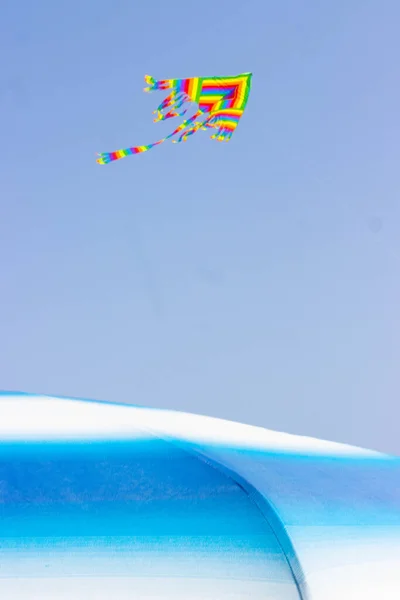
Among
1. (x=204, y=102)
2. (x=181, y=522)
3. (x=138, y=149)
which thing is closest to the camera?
(x=181, y=522)

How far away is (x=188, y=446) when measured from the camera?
86cm

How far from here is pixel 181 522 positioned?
26.9 inches

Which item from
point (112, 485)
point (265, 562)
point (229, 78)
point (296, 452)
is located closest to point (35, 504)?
point (112, 485)

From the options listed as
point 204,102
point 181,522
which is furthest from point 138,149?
point 181,522

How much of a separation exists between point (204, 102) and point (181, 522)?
2.14 metres

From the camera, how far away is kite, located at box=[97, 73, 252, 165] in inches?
109

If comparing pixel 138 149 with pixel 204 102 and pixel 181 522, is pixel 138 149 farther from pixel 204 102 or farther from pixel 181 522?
pixel 181 522

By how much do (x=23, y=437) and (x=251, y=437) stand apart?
0.30 m

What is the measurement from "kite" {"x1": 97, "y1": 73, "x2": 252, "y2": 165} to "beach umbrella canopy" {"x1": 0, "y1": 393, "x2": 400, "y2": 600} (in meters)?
1.97

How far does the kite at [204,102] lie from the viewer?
2771mm

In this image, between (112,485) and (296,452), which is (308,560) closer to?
(112,485)

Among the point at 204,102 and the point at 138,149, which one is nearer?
the point at 204,102

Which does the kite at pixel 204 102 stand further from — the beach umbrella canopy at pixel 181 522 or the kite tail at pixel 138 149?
the beach umbrella canopy at pixel 181 522

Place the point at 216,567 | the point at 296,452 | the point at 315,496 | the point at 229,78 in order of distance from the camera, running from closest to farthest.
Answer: the point at 216,567 → the point at 315,496 → the point at 296,452 → the point at 229,78
